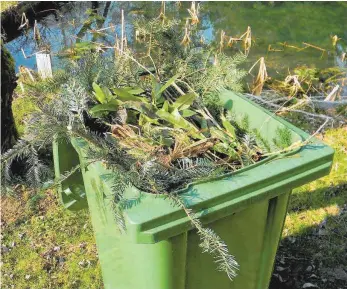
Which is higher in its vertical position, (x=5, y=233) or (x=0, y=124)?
(x=0, y=124)

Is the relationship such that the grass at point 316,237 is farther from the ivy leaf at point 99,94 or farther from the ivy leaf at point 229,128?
the ivy leaf at point 99,94

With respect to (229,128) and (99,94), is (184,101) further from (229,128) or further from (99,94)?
(99,94)

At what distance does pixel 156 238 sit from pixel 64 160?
33.7 inches

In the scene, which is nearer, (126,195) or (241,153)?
(126,195)

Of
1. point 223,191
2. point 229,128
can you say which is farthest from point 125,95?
point 223,191

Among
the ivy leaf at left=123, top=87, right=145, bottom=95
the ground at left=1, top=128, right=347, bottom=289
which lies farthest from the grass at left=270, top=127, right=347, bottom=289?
the ivy leaf at left=123, top=87, right=145, bottom=95

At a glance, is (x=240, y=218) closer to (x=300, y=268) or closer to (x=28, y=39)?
(x=300, y=268)

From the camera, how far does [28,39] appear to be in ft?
22.7

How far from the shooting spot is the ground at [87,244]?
3.04m

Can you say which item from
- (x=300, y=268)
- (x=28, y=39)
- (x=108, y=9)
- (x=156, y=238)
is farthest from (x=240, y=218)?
(x=108, y=9)

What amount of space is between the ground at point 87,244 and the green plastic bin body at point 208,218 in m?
0.97

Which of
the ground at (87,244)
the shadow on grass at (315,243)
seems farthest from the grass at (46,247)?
the shadow on grass at (315,243)

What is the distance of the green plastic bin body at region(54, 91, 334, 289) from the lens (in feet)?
4.83

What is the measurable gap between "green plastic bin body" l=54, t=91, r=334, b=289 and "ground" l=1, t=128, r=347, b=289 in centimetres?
97
